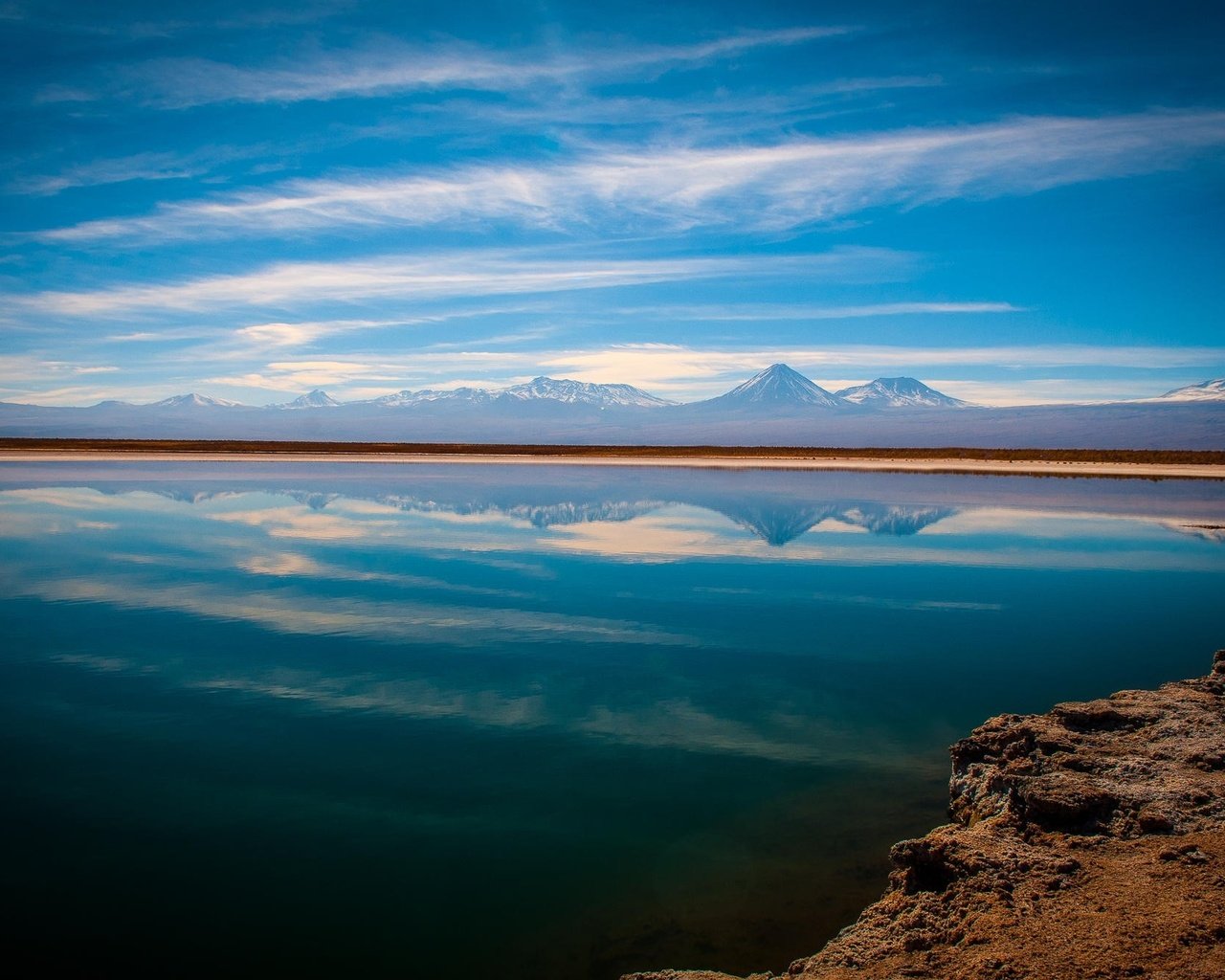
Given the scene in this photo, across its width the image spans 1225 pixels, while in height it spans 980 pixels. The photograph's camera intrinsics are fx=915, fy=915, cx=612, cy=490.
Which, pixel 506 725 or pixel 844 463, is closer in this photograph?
pixel 506 725

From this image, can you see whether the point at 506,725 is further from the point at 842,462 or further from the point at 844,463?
the point at 842,462

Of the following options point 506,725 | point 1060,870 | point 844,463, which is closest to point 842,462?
point 844,463

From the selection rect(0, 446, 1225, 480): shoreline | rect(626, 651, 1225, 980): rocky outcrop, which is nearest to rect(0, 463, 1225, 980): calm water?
rect(626, 651, 1225, 980): rocky outcrop

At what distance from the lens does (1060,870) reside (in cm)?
554

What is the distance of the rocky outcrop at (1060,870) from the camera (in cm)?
466

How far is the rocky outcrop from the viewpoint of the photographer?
4660mm

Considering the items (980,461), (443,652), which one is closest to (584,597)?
(443,652)

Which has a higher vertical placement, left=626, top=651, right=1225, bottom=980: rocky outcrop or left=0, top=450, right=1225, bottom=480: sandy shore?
left=0, top=450, right=1225, bottom=480: sandy shore

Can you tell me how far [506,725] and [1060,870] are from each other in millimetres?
4917

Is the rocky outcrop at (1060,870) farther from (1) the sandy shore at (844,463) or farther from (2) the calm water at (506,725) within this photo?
(1) the sandy shore at (844,463)

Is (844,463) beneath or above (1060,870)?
above

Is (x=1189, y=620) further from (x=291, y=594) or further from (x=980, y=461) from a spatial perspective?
(x=980, y=461)

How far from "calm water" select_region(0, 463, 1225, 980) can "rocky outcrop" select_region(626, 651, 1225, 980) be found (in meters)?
0.48

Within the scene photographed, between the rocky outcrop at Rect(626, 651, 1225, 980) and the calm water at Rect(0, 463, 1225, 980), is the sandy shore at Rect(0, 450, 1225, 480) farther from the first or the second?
the rocky outcrop at Rect(626, 651, 1225, 980)
